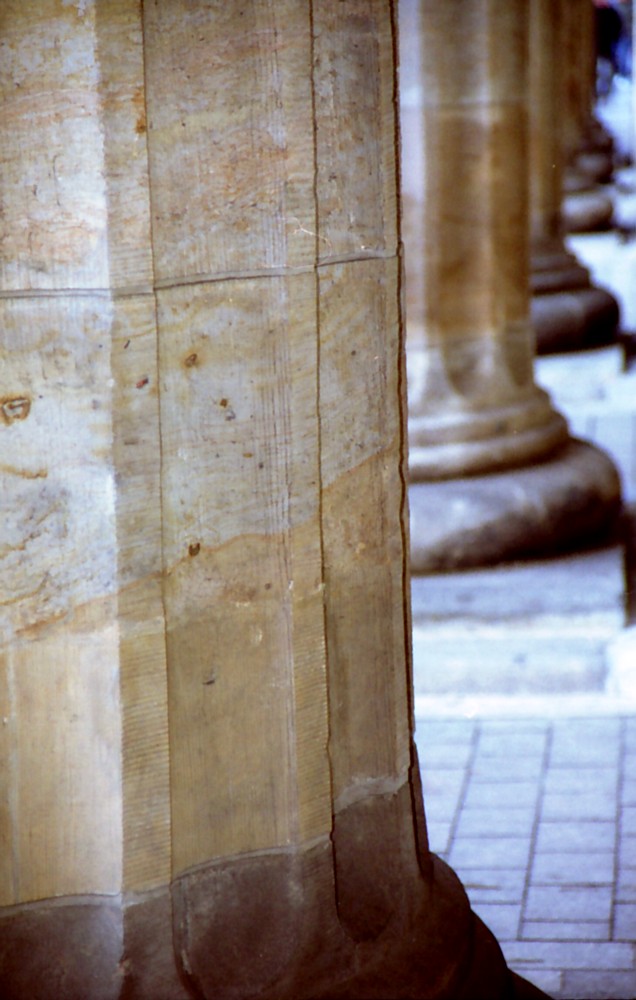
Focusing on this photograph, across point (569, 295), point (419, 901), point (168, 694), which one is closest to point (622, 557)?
point (419, 901)

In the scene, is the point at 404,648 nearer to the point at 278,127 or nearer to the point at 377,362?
the point at 377,362

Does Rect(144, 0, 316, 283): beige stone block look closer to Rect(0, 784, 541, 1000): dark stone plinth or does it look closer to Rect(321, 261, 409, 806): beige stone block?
Rect(321, 261, 409, 806): beige stone block


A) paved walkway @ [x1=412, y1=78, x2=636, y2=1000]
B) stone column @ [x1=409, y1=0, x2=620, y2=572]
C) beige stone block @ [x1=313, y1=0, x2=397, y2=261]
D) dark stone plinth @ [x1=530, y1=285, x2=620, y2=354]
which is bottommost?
dark stone plinth @ [x1=530, y1=285, x2=620, y2=354]

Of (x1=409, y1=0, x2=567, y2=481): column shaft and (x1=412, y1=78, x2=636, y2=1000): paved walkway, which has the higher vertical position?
(x1=409, y1=0, x2=567, y2=481): column shaft

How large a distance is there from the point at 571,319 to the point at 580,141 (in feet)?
28.7

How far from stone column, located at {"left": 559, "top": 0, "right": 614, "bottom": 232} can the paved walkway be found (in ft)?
25.7

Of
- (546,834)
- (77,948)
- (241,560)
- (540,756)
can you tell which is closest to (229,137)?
(241,560)

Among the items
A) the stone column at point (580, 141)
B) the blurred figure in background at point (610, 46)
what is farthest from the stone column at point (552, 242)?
the blurred figure in background at point (610, 46)

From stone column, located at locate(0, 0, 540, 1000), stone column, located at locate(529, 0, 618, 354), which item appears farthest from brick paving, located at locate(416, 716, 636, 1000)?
stone column, located at locate(529, 0, 618, 354)

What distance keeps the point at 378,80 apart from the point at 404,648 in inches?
34.4

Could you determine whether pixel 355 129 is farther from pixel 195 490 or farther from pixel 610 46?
pixel 610 46

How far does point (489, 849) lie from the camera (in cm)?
398

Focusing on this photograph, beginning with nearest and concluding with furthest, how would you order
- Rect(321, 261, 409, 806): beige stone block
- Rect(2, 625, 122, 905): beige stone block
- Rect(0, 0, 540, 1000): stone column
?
Rect(0, 0, 540, 1000): stone column
Rect(2, 625, 122, 905): beige stone block
Rect(321, 261, 409, 806): beige stone block

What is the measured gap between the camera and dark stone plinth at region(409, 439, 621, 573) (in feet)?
19.3
